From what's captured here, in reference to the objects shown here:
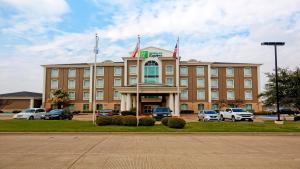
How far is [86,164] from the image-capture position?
955 centimetres

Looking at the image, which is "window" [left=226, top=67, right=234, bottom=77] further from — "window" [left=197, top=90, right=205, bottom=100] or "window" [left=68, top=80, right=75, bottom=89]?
"window" [left=68, top=80, right=75, bottom=89]

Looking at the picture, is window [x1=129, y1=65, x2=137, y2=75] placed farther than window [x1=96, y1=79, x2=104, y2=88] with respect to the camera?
No

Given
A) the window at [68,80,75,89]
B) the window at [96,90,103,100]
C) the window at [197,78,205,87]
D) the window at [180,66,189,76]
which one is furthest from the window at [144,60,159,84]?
the window at [68,80,75,89]

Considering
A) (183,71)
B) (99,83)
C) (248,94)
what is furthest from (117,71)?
(248,94)

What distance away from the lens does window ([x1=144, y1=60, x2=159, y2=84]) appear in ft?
237

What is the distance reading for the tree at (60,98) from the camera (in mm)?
72438

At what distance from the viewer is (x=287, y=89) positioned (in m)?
38.7

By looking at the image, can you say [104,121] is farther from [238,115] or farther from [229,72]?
[229,72]

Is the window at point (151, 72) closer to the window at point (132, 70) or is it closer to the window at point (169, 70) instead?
Answer: the window at point (169, 70)

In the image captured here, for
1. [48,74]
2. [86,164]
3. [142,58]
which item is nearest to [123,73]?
[142,58]

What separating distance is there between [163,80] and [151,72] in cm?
322

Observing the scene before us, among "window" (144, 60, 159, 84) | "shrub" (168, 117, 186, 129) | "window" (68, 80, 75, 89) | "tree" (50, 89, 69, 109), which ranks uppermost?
"window" (144, 60, 159, 84)

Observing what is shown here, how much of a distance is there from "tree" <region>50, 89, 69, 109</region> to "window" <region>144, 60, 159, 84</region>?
1891cm

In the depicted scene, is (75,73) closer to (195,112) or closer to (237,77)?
(195,112)
